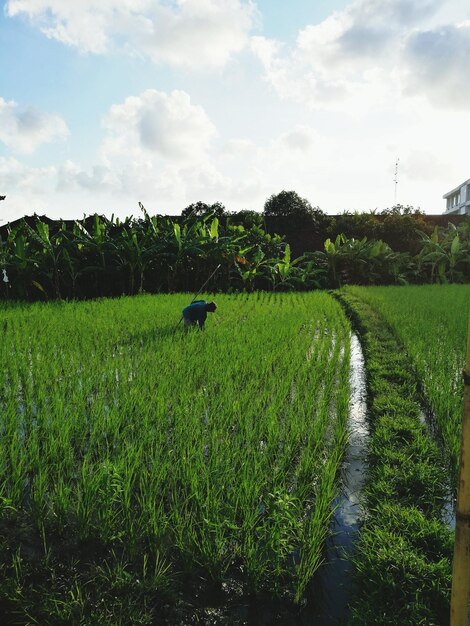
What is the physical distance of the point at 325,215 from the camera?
15406 mm

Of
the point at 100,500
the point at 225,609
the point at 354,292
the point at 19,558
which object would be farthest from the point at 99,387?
the point at 354,292

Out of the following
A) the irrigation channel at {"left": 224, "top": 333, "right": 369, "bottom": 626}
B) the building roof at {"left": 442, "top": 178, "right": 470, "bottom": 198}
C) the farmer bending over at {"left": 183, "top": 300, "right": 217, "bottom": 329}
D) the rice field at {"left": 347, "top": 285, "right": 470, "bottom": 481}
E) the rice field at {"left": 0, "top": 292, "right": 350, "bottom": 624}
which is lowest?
the irrigation channel at {"left": 224, "top": 333, "right": 369, "bottom": 626}

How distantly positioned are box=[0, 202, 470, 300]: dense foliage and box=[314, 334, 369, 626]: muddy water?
6.59 m

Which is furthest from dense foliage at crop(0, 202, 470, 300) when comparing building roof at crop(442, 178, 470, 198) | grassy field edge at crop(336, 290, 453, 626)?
building roof at crop(442, 178, 470, 198)

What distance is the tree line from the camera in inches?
359

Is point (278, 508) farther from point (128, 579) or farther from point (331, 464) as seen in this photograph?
point (128, 579)

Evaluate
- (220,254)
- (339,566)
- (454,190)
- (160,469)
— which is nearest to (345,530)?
(339,566)

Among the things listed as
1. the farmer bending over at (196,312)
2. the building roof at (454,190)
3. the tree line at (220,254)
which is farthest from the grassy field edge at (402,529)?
the building roof at (454,190)

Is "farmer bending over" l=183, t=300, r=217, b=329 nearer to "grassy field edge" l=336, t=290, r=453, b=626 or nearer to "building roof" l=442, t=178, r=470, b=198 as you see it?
"grassy field edge" l=336, t=290, r=453, b=626

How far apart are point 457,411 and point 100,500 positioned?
6.48ft

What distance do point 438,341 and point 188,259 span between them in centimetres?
669

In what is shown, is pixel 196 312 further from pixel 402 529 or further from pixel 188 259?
pixel 188 259

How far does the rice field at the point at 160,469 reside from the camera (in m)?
A: 1.60

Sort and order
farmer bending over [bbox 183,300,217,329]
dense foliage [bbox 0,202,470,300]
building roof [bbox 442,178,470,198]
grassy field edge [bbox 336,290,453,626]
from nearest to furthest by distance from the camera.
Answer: grassy field edge [bbox 336,290,453,626] < farmer bending over [bbox 183,300,217,329] < dense foliage [bbox 0,202,470,300] < building roof [bbox 442,178,470,198]
